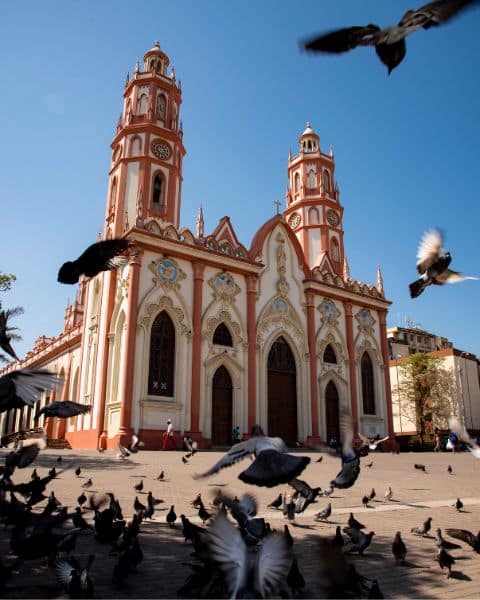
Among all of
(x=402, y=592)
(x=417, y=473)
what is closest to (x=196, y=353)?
(x=417, y=473)

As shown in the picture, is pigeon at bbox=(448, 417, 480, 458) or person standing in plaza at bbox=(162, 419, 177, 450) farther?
person standing in plaza at bbox=(162, 419, 177, 450)

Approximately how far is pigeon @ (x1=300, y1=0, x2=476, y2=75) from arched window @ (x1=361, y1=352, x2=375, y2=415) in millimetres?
30051

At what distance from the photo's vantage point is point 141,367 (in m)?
22.8

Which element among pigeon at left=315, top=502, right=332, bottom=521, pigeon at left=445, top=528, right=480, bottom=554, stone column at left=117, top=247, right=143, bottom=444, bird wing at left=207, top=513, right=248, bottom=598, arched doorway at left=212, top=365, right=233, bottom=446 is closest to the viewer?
bird wing at left=207, top=513, right=248, bottom=598

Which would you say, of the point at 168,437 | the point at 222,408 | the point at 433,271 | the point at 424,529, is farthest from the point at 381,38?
the point at 222,408

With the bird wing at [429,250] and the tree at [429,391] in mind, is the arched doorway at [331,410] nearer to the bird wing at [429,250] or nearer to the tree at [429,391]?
the tree at [429,391]

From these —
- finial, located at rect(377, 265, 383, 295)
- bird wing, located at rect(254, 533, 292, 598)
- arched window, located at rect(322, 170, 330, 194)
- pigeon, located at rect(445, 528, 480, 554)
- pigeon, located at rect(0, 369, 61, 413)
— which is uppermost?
arched window, located at rect(322, 170, 330, 194)

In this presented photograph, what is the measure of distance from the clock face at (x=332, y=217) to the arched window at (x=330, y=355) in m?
10.6

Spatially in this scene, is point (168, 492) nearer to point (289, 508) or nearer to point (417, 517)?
point (289, 508)

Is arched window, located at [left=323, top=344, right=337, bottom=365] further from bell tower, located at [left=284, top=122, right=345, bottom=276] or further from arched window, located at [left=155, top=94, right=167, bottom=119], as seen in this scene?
arched window, located at [left=155, top=94, right=167, bottom=119]

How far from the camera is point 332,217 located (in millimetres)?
37156

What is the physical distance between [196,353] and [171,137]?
13676mm

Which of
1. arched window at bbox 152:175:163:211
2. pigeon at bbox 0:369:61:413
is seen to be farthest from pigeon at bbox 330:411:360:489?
arched window at bbox 152:175:163:211

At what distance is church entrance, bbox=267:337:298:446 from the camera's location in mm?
27453
